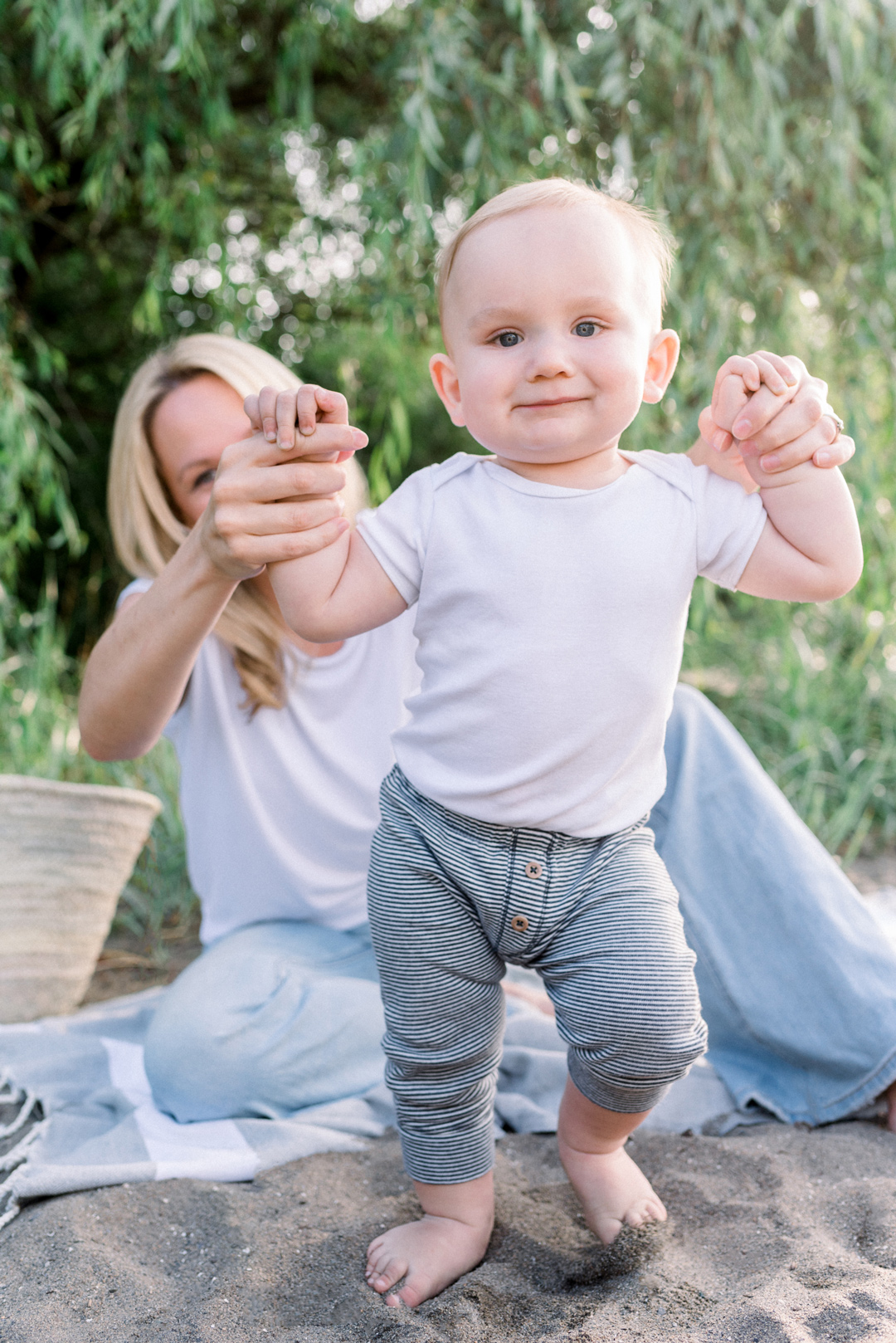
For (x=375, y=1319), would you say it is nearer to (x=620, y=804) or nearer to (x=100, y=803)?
(x=620, y=804)

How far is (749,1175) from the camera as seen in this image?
4.53 feet

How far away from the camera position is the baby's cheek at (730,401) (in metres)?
1.04

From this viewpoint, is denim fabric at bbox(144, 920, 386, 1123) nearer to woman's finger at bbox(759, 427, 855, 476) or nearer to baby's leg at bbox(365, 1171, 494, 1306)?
baby's leg at bbox(365, 1171, 494, 1306)

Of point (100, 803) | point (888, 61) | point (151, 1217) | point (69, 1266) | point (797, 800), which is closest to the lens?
point (69, 1266)

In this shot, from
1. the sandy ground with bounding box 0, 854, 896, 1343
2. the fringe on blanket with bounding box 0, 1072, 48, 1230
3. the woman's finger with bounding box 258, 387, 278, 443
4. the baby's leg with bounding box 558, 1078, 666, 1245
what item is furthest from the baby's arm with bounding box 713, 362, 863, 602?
the fringe on blanket with bounding box 0, 1072, 48, 1230

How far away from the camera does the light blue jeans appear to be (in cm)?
156

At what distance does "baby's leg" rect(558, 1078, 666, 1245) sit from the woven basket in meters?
1.15

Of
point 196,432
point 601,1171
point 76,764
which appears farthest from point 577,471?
point 76,764

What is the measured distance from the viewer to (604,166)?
9.52 ft

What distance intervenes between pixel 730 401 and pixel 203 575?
2.00 ft

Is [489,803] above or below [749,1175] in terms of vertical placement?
above

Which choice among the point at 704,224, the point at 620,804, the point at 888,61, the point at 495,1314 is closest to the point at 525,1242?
the point at 495,1314

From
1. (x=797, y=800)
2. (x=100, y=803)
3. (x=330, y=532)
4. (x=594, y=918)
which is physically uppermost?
(x=330, y=532)

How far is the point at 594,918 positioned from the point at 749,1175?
0.55m
